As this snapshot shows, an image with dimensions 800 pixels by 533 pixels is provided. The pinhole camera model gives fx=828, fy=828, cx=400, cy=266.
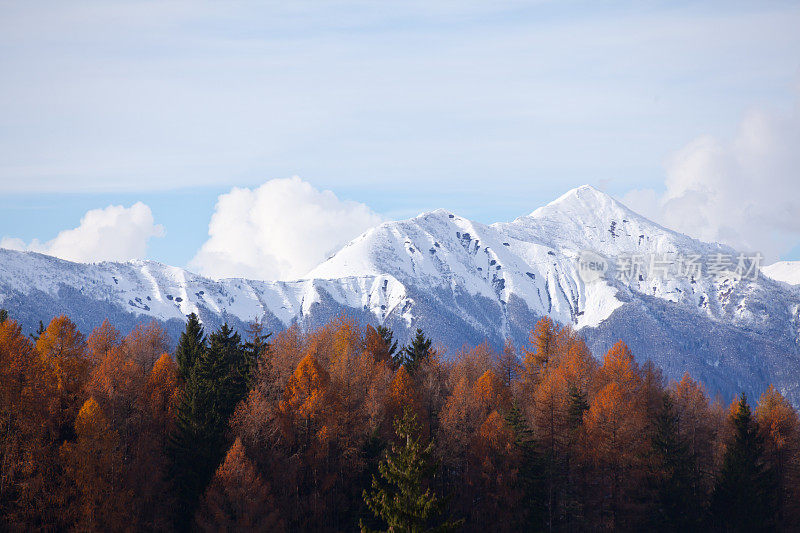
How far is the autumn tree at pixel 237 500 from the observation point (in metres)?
73.9

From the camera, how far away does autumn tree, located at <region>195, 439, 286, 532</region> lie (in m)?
73.9

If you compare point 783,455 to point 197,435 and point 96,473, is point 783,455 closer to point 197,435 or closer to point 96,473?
point 197,435

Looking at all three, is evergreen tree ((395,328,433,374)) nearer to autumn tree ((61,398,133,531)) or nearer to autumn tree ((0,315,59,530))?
autumn tree ((61,398,133,531))

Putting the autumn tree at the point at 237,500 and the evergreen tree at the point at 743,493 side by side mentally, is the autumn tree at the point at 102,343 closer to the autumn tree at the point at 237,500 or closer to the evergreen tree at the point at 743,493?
the autumn tree at the point at 237,500

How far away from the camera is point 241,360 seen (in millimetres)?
92875

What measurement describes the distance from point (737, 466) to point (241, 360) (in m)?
60.1

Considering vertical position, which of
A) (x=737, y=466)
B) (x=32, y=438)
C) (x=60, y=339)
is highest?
(x=60, y=339)

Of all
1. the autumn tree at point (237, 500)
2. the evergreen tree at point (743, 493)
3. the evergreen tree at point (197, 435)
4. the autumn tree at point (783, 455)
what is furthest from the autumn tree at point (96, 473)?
the autumn tree at point (783, 455)

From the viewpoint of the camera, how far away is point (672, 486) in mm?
95438

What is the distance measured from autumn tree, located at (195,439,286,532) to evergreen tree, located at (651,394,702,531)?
4514 centimetres

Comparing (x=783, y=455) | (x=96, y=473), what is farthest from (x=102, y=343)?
(x=783, y=455)

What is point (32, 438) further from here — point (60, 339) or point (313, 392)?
point (313, 392)

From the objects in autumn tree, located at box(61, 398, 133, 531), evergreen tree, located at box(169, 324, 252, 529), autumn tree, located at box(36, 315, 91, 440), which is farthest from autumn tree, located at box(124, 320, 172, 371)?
autumn tree, located at box(61, 398, 133, 531)

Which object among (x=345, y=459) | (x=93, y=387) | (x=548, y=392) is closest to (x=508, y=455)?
(x=548, y=392)
